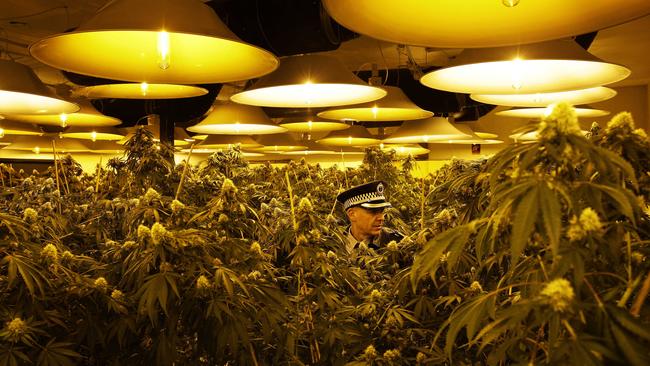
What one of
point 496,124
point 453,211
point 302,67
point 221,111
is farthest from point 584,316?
point 496,124

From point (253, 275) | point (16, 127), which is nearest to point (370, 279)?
point (253, 275)

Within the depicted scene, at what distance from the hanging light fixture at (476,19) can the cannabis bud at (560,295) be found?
31.1 inches

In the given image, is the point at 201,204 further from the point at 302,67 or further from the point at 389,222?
the point at 389,222

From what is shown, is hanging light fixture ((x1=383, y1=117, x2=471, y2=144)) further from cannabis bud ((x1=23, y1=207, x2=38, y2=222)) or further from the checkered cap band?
cannabis bud ((x1=23, y1=207, x2=38, y2=222))

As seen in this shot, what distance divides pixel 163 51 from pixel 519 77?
1.23 m

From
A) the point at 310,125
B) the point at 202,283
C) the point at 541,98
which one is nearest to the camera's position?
the point at 202,283

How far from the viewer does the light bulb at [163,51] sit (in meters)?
1.71

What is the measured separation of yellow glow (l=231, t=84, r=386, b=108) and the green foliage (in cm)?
52

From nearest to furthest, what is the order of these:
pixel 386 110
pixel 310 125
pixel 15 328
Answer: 1. pixel 15 328
2. pixel 386 110
3. pixel 310 125

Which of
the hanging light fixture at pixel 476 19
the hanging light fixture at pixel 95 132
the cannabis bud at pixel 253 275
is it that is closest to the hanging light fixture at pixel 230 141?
the hanging light fixture at pixel 95 132

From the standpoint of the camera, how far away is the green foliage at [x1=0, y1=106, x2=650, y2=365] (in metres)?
0.84

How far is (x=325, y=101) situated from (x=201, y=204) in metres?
0.79

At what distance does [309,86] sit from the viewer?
2486 millimetres

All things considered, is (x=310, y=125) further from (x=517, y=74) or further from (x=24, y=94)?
(x=517, y=74)
